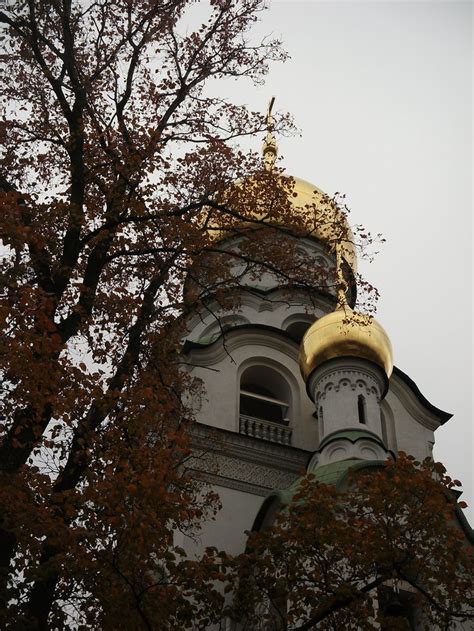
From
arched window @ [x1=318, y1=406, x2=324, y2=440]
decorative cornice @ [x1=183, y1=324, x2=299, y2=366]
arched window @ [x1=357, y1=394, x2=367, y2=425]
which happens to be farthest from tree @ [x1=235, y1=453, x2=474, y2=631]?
decorative cornice @ [x1=183, y1=324, x2=299, y2=366]

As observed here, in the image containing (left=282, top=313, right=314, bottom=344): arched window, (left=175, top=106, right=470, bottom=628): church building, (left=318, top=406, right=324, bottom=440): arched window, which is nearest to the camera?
(left=175, top=106, right=470, bottom=628): church building

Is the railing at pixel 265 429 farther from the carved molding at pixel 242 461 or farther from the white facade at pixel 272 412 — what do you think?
the carved molding at pixel 242 461

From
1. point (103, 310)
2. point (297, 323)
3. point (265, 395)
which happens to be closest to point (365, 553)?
point (103, 310)

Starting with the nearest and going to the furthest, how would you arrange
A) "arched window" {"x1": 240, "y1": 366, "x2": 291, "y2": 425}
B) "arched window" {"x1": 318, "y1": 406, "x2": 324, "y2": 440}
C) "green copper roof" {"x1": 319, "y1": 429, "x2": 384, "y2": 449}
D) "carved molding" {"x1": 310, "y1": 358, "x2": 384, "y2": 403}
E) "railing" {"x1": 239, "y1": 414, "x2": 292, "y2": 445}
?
"green copper roof" {"x1": 319, "y1": 429, "x2": 384, "y2": 449}
"arched window" {"x1": 318, "y1": 406, "x2": 324, "y2": 440}
"carved molding" {"x1": 310, "y1": 358, "x2": 384, "y2": 403}
"railing" {"x1": 239, "y1": 414, "x2": 292, "y2": 445}
"arched window" {"x1": 240, "y1": 366, "x2": 291, "y2": 425}

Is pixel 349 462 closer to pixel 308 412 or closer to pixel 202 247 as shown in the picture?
pixel 308 412

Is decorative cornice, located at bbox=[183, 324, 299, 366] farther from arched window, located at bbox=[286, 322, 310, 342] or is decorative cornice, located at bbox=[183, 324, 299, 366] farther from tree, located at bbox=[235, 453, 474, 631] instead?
tree, located at bbox=[235, 453, 474, 631]

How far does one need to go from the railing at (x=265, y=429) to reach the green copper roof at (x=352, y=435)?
1236mm

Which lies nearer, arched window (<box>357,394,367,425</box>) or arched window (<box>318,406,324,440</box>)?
arched window (<box>357,394,367,425</box>)

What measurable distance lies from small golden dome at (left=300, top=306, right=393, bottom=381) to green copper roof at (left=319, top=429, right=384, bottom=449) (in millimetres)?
1419

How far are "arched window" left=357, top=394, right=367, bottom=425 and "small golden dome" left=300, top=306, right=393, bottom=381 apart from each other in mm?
715

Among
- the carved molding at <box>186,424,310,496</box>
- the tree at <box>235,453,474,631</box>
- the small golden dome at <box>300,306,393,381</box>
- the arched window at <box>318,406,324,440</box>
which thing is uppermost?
the small golden dome at <box>300,306,393,381</box>

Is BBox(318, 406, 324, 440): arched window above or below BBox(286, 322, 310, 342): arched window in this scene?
below

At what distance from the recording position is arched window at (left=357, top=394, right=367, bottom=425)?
1427 centimetres

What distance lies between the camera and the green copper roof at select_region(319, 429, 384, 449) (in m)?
13.5
